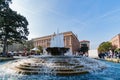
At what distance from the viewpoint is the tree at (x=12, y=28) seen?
141 feet

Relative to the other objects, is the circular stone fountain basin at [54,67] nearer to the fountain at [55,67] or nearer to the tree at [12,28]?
the fountain at [55,67]

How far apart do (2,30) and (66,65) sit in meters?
32.2

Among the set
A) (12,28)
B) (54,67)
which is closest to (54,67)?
(54,67)

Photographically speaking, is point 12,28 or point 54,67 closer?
point 54,67

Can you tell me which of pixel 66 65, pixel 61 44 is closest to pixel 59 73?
pixel 66 65

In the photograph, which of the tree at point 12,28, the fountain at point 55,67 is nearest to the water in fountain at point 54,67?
the fountain at point 55,67

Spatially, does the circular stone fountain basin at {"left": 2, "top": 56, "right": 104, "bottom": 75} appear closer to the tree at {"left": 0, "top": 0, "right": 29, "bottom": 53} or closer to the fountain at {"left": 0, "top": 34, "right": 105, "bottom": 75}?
the fountain at {"left": 0, "top": 34, "right": 105, "bottom": 75}

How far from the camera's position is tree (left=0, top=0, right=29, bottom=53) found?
1688 inches

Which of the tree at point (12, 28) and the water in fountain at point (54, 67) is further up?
the tree at point (12, 28)

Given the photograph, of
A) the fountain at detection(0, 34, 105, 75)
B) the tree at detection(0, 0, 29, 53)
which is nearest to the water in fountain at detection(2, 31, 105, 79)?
the fountain at detection(0, 34, 105, 75)

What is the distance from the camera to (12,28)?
44.5 metres

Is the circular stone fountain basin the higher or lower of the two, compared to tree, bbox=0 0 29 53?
lower

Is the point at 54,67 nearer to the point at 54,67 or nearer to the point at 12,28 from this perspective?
the point at 54,67

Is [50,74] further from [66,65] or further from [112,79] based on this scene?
[112,79]
